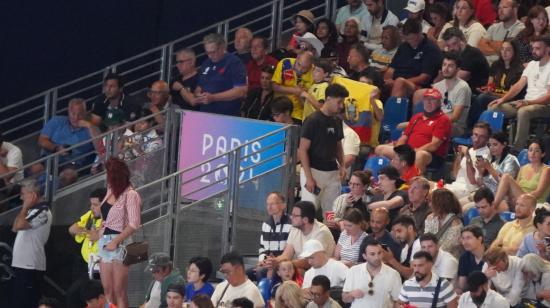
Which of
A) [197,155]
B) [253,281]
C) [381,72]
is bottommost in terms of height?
[253,281]

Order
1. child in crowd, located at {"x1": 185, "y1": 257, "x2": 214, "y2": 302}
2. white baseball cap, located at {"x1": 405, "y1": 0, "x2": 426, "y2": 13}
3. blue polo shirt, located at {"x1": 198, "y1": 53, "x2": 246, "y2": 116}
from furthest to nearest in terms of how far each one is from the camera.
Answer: white baseball cap, located at {"x1": 405, "y1": 0, "x2": 426, "y2": 13}, blue polo shirt, located at {"x1": 198, "y1": 53, "x2": 246, "y2": 116}, child in crowd, located at {"x1": 185, "y1": 257, "x2": 214, "y2": 302}

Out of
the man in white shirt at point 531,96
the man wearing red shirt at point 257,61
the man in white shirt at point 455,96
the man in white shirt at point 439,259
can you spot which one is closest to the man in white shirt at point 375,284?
the man in white shirt at point 439,259

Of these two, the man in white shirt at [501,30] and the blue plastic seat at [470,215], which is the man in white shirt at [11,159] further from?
the man in white shirt at [501,30]

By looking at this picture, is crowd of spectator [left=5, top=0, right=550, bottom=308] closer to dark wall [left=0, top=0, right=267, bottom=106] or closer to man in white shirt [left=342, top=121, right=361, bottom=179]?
man in white shirt [left=342, top=121, right=361, bottom=179]

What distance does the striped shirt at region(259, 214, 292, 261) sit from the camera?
1529 cm

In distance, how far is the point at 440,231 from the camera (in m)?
14.5

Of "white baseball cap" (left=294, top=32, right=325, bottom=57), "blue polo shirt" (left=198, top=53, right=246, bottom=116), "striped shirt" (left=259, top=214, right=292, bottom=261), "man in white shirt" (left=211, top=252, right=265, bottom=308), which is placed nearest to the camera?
"man in white shirt" (left=211, top=252, right=265, bottom=308)

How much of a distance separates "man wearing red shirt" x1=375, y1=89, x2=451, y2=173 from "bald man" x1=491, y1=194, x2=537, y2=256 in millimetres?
2287

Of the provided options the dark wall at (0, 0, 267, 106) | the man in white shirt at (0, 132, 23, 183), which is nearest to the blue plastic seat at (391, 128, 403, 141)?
the dark wall at (0, 0, 267, 106)

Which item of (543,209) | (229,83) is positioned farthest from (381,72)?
(543,209)

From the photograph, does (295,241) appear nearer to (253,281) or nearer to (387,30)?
(253,281)

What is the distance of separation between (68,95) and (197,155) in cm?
278

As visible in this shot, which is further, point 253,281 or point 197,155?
point 197,155

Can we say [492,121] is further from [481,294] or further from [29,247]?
[29,247]
